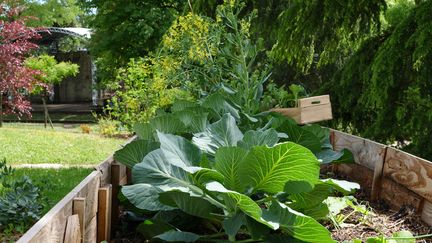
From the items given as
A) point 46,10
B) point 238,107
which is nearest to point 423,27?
point 238,107

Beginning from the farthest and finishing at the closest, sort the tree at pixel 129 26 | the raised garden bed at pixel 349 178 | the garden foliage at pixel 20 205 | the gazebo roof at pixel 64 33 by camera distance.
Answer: the gazebo roof at pixel 64 33 → the tree at pixel 129 26 → the garden foliage at pixel 20 205 → the raised garden bed at pixel 349 178

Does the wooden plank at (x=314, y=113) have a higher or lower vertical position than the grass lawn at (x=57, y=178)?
higher

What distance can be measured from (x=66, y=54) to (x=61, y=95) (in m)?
2.61

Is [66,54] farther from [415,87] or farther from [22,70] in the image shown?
[415,87]

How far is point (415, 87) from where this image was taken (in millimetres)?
3672

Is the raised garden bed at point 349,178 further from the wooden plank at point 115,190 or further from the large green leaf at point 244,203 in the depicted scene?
the large green leaf at point 244,203

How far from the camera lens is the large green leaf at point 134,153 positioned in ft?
5.84

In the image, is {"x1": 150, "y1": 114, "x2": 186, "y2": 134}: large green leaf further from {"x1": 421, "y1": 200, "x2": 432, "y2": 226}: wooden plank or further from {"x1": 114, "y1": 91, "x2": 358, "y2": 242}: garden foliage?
{"x1": 421, "y1": 200, "x2": 432, "y2": 226}: wooden plank

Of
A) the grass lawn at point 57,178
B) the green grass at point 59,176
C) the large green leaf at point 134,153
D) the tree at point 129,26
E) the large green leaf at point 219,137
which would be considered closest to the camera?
the large green leaf at point 219,137

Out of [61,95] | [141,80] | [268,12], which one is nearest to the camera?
[268,12]

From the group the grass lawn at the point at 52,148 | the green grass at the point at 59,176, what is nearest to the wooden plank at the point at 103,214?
the green grass at the point at 59,176

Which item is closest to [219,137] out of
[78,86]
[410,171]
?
[410,171]

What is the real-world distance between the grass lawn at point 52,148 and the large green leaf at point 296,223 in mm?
7009

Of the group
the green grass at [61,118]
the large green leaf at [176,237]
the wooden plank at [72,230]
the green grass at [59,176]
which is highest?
the wooden plank at [72,230]
